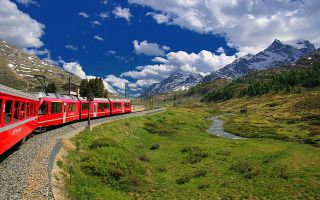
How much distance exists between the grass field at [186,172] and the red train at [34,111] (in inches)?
169

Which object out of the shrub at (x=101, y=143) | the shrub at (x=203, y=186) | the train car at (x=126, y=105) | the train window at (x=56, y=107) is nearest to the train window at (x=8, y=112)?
the shrub at (x=101, y=143)

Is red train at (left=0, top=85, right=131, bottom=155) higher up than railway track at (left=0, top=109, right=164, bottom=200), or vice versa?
red train at (left=0, top=85, right=131, bottom=155)

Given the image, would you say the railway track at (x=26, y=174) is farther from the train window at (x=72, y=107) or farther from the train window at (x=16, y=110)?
the train window at (x=72, y=107)

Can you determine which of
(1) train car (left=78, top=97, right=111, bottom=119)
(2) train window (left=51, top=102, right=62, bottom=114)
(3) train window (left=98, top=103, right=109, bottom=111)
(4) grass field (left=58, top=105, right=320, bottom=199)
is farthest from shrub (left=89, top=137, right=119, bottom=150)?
(3) train window (left=98, top=103, right=109, bottom=111)

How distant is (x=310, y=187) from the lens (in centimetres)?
3041

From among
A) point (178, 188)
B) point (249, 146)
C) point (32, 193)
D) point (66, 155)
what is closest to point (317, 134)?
point (249, 146)

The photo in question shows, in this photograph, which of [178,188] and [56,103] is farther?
[56,103]

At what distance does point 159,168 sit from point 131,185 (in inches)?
326

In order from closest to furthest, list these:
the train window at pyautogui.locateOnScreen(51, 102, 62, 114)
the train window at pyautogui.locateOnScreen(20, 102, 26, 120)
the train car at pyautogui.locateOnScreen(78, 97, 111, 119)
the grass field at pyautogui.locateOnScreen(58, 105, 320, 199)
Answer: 1. the train window at pyautogui.locateOnScreen(20, 102, 26, 120)
2. the grass field at pyautogui.locateOnScreen(58, 105, 320, 199)
3. the train window at pyautogui.locateOnScreen(51, 102, 62, 114)
4. the train car at pyautogui.locateOnScreen(78, 97, 111, 119)

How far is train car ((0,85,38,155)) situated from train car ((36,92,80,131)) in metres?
7.89

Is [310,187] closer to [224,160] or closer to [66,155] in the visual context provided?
[224,160]

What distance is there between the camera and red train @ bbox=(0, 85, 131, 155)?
2098 centimetres

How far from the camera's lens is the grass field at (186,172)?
28.0 m

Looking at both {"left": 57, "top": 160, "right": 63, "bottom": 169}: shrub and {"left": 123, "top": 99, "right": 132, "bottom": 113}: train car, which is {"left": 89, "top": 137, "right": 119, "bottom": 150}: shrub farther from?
{"left": 123, "top": 99, "right": 132, "bottom": 113}: train car
